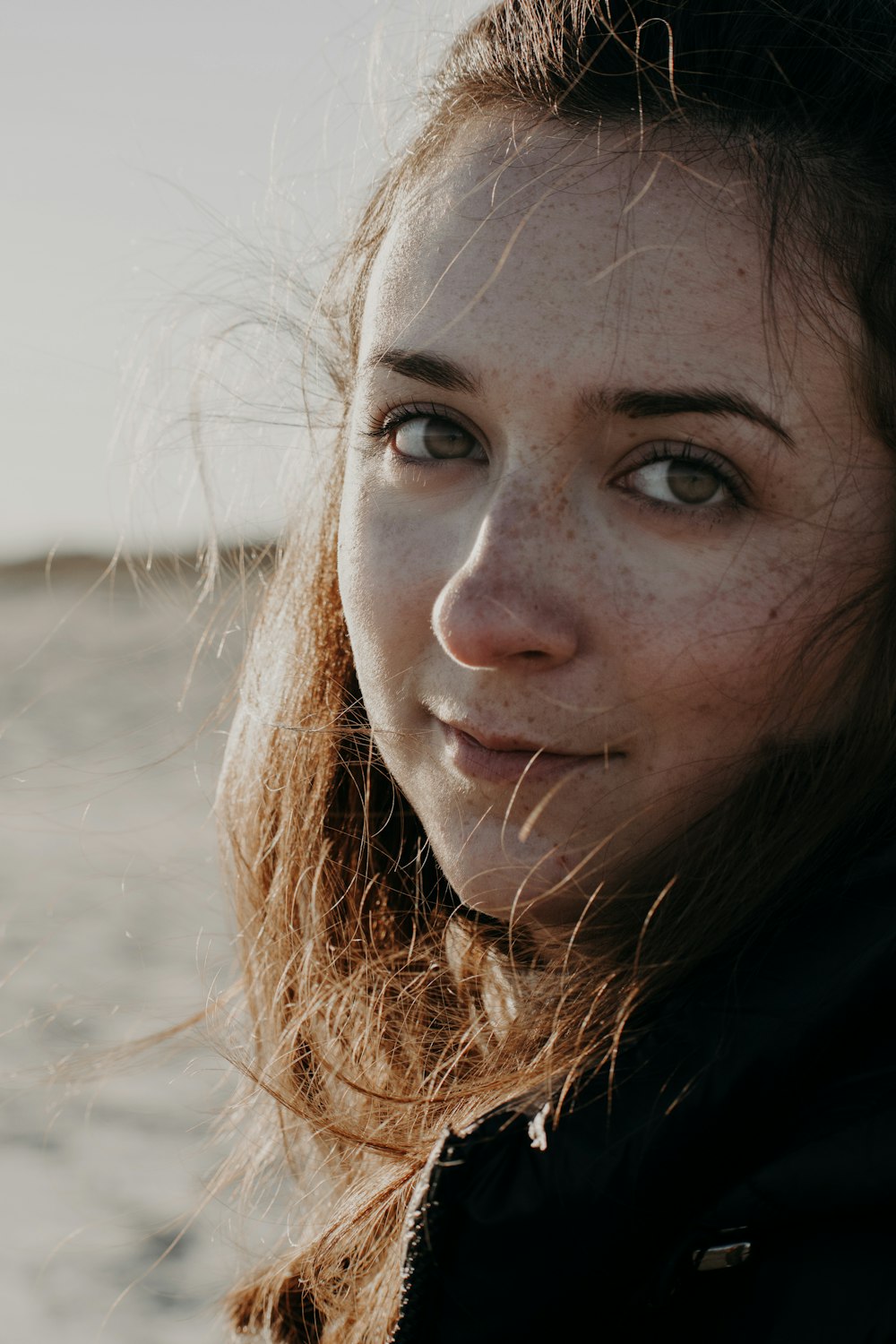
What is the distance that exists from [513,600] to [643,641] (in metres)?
0.16

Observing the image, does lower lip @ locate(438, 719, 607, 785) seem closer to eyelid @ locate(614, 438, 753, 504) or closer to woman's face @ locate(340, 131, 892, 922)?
woman's face @ locate(340, 131, 892, 922)

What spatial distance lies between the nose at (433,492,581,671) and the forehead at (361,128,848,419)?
182 millimetres

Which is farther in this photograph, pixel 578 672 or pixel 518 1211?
pixel 578 672

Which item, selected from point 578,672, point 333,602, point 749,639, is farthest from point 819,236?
point 333,602

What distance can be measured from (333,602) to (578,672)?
87cm

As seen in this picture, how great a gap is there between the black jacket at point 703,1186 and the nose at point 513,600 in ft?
1.43

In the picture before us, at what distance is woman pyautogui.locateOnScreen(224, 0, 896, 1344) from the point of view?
49.7 inches

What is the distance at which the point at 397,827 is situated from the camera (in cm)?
226

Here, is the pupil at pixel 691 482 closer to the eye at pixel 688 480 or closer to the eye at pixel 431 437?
the eye at pixel 688 480

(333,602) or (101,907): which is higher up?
(333,602)

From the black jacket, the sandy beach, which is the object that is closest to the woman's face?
the black jacket

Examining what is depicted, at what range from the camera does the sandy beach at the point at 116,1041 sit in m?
2.58

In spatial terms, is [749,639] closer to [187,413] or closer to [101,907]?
[187,413]

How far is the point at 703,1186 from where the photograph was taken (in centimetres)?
126
